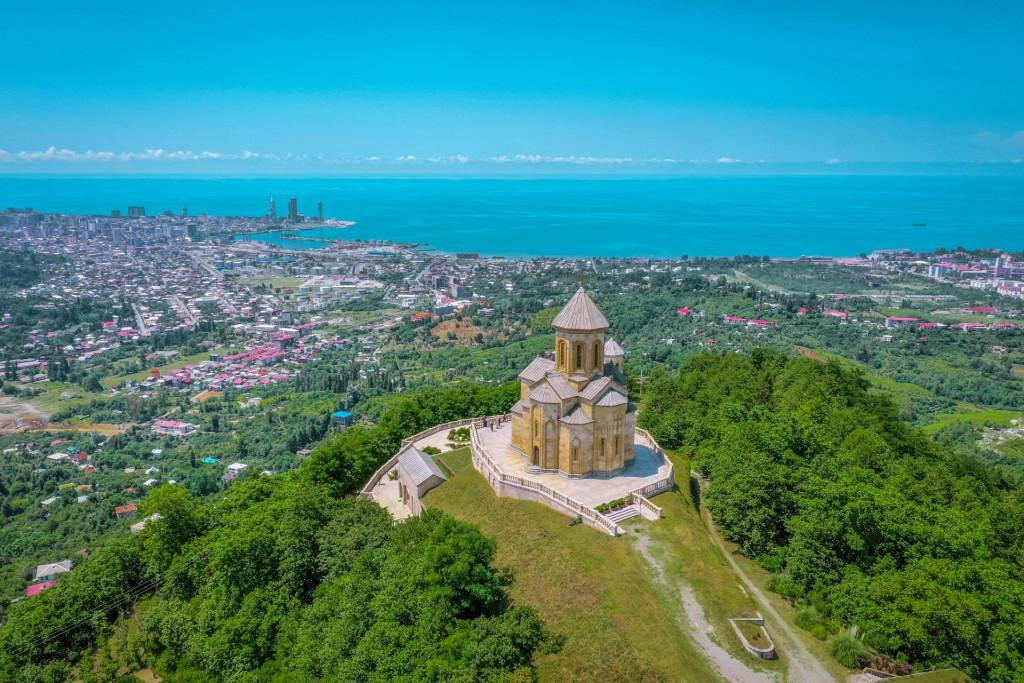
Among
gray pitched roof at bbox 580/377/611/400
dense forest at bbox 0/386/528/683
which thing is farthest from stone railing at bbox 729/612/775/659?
gray pitched roof at bbox 580/377/611/400

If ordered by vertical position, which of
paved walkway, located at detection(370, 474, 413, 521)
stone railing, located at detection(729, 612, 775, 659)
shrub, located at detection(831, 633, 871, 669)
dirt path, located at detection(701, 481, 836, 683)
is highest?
stone railing, located at detection(729, 612, 775, 659)

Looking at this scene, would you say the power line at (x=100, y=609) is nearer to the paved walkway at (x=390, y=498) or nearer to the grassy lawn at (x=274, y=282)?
the paved walkway at (x=390, y=498)

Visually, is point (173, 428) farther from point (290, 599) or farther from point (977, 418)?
point (977, 418)

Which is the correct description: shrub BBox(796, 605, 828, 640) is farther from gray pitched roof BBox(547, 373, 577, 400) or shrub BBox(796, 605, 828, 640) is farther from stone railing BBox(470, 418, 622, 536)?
gray pitched roof BBox(547, 373, 577, 400)

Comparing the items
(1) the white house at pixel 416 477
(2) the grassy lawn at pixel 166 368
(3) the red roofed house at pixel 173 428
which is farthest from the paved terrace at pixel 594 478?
(2) the grassy lawn at pixel 166 368

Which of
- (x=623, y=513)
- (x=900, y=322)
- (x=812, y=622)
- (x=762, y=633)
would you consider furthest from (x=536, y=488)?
(x=900, y=322)

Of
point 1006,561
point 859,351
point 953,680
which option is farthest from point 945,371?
point 953,680
